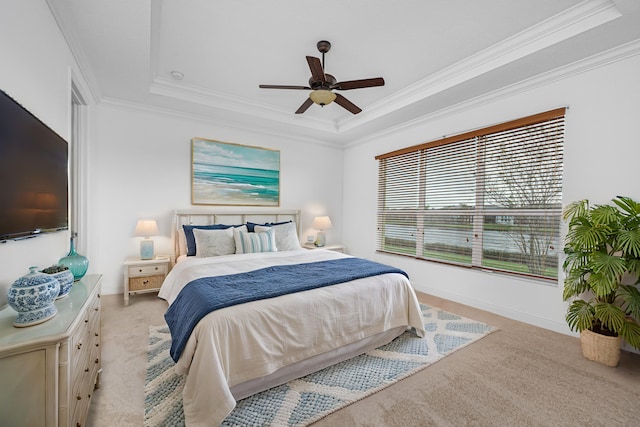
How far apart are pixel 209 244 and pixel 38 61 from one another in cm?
225

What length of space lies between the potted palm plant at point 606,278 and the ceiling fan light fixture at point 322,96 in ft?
7.98

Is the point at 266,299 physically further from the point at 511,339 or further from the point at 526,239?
the point at 526,239

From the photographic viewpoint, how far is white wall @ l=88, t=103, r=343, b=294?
3.64 m

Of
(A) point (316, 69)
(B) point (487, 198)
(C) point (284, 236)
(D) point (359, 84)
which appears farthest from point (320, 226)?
(A) point (316, 69)

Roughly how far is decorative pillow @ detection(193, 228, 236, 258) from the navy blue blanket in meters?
1.09

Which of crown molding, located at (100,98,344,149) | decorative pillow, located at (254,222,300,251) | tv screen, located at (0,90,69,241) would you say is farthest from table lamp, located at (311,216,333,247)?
tv screen, located at (0,90,69,241)

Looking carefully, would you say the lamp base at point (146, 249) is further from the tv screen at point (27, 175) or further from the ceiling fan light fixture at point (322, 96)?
the ceiling fan light fixture at point (322, 96)

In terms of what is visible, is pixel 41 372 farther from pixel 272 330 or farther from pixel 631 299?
pixel 631 299

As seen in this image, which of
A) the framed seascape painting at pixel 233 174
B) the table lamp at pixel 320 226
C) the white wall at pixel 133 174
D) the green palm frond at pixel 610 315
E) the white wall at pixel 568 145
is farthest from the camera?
the table lamp at pixel 320 226

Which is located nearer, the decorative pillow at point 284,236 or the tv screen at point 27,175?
the tv screen at point 27,175

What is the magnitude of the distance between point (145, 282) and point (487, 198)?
176 inches

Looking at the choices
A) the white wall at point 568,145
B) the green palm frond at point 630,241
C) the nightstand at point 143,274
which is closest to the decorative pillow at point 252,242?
the nightstand at point 143,274

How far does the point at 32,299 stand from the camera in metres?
1.19

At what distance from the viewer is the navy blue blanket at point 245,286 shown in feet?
6.06
